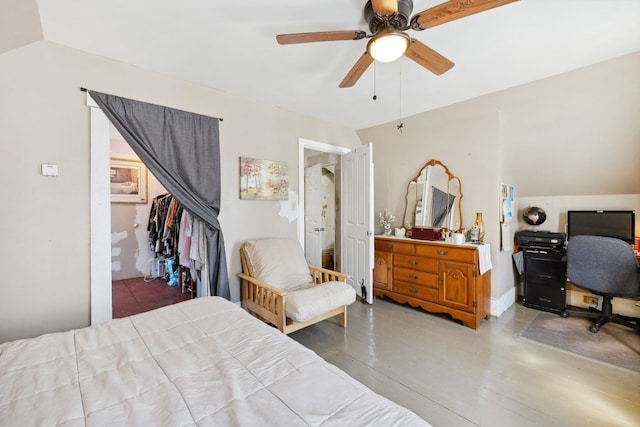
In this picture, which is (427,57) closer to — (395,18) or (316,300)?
(395,18)

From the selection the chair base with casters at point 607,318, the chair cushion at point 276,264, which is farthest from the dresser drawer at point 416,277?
the chair base with casters at point 607,318

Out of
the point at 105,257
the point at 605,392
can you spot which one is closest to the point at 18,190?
the point at 105,257

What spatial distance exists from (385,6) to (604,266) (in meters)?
3.18

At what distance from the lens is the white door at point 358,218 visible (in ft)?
10.9

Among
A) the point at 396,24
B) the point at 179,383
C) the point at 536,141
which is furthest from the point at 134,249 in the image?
the point at 536,141

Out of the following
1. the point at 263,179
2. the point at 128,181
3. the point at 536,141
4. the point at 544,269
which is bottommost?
the point at 544,269

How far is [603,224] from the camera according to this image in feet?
9.86

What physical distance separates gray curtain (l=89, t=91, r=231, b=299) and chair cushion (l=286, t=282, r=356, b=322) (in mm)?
866

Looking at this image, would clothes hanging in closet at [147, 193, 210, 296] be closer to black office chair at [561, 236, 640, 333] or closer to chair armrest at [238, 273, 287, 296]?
chair armrest at [238, 273, 287, 296]

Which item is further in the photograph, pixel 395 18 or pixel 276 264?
pixel 276 264

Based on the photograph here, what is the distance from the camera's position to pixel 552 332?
2662 mm

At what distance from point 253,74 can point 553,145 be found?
3.20 m

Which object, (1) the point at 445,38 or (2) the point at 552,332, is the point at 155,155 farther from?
(2) the point at 552,332

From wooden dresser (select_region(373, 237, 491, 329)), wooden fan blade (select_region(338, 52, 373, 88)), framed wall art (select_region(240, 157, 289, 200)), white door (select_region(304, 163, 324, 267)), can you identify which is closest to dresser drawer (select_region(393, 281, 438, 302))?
wooden dresser (select_region(373, 237, 491, 329))
